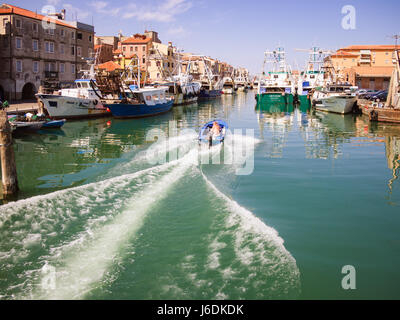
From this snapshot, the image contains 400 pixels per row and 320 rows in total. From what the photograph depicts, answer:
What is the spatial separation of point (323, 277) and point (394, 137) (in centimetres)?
2501

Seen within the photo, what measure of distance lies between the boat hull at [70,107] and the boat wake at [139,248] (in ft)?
85.1

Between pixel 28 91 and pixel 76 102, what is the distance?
15811 millimetres

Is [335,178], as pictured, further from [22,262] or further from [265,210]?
[22,262]

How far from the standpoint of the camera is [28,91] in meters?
50.8

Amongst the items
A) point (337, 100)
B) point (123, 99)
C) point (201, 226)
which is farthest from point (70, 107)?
point (337, 100)

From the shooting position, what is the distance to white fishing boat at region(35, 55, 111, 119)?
3678 cm

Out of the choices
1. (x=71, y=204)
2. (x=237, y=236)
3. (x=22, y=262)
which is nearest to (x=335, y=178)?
(x=237, y=236)

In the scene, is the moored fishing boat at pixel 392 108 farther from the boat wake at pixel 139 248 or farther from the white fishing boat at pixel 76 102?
the white fishing boat at pixel 76 102

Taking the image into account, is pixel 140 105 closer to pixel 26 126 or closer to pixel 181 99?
pixel 26 126

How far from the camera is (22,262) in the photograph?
8.73 m

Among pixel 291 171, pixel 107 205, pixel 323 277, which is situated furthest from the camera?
pixel 291 171

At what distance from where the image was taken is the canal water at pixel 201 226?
807cm

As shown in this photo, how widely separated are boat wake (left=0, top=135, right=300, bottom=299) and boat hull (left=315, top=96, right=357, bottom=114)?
126ft

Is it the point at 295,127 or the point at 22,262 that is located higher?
the point at 295,127
